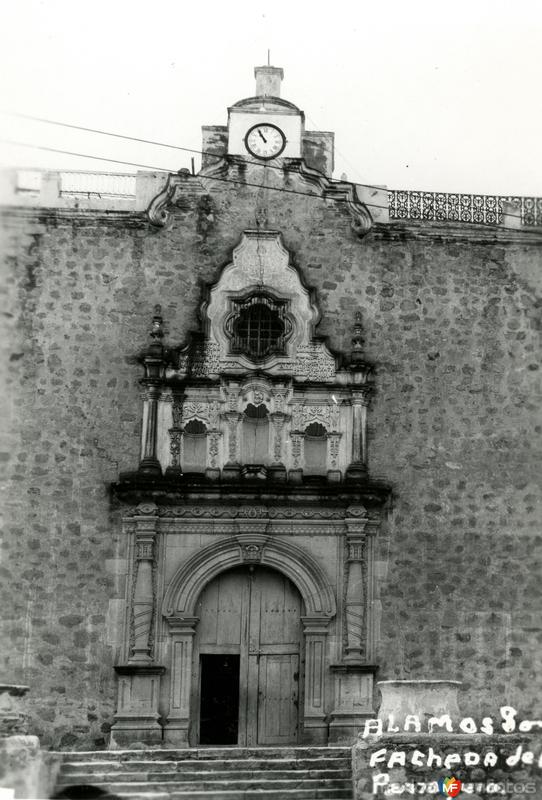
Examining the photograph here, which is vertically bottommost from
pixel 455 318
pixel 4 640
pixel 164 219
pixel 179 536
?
pixel 4 640

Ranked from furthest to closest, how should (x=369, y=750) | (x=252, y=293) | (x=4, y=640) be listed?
(x=252, y=293), (x=4, y=640), (x=369, y=750)

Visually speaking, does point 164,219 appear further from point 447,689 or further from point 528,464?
point 447,689

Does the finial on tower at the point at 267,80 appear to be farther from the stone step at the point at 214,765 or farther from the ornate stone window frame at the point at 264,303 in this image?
the stone step at the point at 214,765

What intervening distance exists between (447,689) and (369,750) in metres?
1.21

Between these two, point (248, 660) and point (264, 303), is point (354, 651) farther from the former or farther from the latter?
point (264, 303)

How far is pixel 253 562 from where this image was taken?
19.7 m

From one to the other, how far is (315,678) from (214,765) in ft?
9.60

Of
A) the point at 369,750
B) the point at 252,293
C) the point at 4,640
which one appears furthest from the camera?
the point at 252,293

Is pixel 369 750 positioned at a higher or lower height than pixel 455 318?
lower

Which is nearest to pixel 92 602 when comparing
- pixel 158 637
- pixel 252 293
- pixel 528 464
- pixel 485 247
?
pixel 158 637

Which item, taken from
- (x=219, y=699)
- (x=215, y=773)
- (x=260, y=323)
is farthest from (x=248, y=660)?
(x=260, y=323)

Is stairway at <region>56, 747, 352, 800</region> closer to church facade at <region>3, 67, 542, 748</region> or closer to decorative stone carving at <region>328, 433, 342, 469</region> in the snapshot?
church facade at <region>3, 67, 542, 748</region>

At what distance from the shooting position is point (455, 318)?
2073 centimetres

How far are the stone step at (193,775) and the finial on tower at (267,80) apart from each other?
10.4 meters
